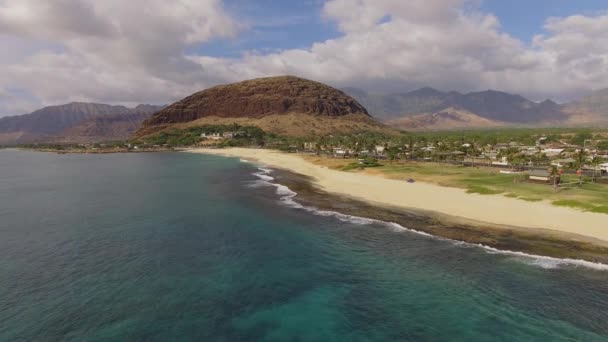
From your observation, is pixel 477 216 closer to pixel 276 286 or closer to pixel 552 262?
pixel 552 262

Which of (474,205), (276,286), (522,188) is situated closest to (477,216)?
(474,205)

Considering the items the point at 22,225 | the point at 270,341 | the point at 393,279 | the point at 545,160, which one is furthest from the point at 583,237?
the point at 545,160

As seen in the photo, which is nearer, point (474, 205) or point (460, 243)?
point (460, 243)

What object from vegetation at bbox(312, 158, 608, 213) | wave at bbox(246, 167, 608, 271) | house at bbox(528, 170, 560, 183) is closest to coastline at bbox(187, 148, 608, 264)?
wave at bbox(246, 167, 608, 271)

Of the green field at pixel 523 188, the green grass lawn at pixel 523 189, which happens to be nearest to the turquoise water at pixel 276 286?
the green field at pixel 523 188

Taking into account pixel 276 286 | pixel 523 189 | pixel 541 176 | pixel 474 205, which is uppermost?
Result: pixel 541 176

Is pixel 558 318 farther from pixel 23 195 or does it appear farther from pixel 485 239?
pixel 23 195

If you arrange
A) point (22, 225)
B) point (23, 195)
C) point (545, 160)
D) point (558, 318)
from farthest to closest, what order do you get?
point (545, 160)
point (23, 195)
point (22, 225)
point (558, 318)
